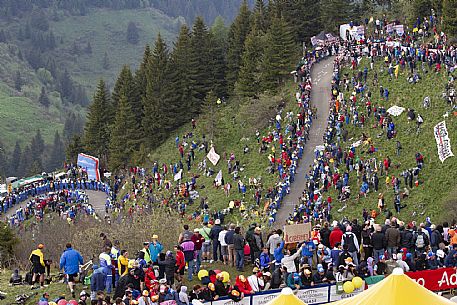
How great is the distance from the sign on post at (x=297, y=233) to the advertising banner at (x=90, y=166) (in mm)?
43723

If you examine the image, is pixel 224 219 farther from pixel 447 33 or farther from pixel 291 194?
pixel 447 33

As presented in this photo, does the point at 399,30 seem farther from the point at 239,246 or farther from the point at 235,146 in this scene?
the point at 239,246

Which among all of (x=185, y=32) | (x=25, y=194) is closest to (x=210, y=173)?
(x=25, y=194)

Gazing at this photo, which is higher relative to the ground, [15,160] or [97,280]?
[15,160]

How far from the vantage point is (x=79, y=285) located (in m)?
24.6

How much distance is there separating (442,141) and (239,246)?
24.1 metres

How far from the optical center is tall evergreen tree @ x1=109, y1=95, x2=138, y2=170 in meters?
72.5

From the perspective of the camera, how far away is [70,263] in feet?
78.0

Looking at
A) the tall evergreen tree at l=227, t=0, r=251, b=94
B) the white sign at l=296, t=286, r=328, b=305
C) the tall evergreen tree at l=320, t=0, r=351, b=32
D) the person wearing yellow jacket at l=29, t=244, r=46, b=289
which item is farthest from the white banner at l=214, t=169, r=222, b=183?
the white sign at l=296, t=286, r=328, b=305

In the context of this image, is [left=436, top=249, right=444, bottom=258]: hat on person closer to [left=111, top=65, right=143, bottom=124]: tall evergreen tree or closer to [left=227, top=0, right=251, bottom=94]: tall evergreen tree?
[left=227, top=0, right=251, bottom=94]: tall evergreen tree

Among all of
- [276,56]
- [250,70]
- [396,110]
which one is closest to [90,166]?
[250,70]

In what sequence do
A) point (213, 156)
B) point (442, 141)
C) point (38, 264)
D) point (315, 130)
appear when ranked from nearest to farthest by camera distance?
point (38, 264), point (442, 141), point (315, 130), point (213, 156)

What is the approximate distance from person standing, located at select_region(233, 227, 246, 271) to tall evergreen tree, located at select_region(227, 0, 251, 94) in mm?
48578

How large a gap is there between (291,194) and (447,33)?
2193 cm
